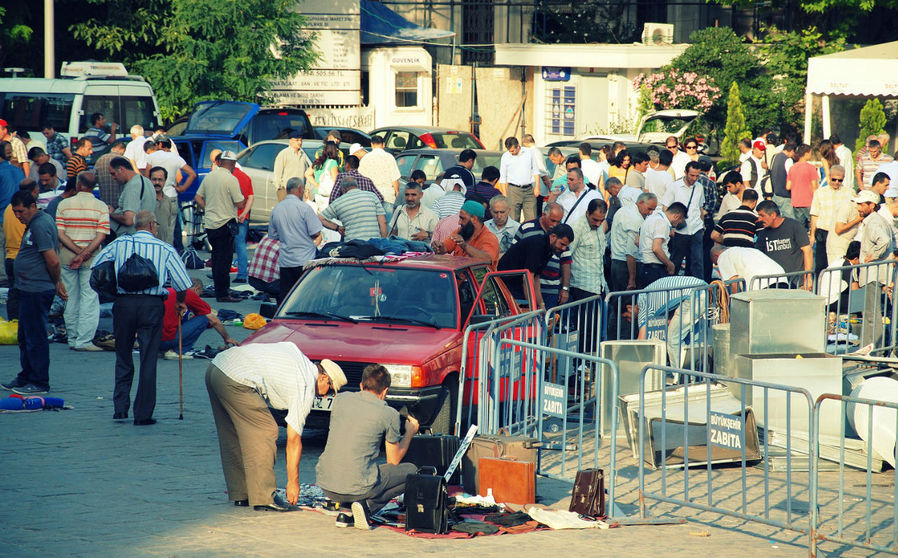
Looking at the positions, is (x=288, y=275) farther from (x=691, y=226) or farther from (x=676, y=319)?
(x=691, y=226)

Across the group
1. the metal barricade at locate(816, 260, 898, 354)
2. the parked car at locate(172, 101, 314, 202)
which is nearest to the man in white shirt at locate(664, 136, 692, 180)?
the metal barricade at locate(816, 260, 898, 354)

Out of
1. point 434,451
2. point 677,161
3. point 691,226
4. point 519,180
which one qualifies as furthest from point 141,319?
point 677,161

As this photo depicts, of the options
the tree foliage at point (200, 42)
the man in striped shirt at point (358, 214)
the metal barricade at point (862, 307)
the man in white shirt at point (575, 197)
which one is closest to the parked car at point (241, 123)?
the tree foliage at point (200, 42)

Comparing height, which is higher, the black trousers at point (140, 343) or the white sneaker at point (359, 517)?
the black trousers at point (140, 343)

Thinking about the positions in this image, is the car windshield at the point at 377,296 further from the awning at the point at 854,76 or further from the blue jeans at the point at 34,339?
the awning at the point at 854,76

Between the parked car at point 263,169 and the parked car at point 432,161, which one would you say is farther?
the parked car at point 432,161

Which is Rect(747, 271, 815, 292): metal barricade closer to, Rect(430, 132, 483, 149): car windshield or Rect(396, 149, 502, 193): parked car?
Rect(396, 149, 502, 193): parked car

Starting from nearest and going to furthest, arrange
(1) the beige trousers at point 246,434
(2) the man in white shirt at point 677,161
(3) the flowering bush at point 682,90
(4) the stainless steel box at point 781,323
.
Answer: (1) the beige trousers at point 246,434 < (4) the stainless steel box at point 781,323 < (2) the man in white shirt at point 677,161 < (3) the flowering bush at point 682,90

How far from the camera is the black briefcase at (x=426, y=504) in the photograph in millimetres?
7012

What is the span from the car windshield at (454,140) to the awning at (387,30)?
9.48m

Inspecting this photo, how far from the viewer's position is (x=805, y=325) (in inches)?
365

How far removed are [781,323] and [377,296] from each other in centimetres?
341

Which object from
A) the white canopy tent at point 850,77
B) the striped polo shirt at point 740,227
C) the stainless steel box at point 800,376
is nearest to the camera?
the stainless steel box at point 800,376

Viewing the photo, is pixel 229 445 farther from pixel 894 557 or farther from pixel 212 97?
pixel 212 97
